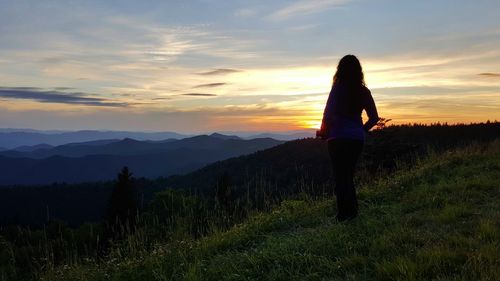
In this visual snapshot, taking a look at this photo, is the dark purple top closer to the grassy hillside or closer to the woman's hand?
the woman's hand

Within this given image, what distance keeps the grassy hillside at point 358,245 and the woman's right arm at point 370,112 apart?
4.34 feet

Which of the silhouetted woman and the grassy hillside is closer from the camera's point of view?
the grassy hillside

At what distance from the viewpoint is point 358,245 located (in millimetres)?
4555

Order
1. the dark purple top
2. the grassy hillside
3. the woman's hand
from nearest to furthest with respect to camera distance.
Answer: the grassy hillside → the dark purple top → the woman's hand

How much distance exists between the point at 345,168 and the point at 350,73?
1.40 meters

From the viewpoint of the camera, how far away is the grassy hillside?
370cm

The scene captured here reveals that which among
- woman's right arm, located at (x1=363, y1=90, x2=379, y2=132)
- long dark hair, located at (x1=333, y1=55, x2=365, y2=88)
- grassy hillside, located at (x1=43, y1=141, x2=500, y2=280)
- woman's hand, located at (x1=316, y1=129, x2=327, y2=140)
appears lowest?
grassy hillside, located at (x1=43, y1=141, x2=500, y2=280)

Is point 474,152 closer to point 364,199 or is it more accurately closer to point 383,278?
point 364,199

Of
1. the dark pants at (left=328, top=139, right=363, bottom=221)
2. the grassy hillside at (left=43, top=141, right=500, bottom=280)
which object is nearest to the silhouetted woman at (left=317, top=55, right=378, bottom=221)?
the dark pants at (left=328, top=139, right=363, bottom=221)

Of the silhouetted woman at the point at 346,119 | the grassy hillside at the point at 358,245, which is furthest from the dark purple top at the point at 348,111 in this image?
the grassy hillside at the point at 358,245

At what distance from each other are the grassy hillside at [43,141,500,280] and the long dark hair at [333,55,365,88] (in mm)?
1971

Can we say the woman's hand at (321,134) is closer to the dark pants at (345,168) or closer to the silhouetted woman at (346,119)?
the silhouetted woman at (346,119)

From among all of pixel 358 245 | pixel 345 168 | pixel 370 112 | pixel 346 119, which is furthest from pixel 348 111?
pixel 358 245

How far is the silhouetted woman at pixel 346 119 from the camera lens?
19.9 feet
